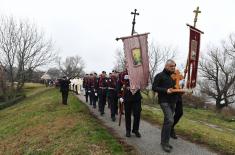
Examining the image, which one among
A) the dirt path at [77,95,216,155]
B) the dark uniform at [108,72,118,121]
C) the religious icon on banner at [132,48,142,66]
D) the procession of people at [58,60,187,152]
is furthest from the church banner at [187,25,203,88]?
the dark uniform at [108,72,118,121]

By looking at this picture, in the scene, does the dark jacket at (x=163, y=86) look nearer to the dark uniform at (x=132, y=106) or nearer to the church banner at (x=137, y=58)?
the dark uniform at (x=132, y=106)

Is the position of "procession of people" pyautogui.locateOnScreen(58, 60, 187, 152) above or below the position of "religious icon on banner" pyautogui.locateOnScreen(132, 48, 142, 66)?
below

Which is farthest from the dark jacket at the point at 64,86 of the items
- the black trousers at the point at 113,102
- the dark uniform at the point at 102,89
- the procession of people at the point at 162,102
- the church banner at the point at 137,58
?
the church banner at the point at 137,58

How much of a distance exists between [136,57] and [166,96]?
7.60 feet

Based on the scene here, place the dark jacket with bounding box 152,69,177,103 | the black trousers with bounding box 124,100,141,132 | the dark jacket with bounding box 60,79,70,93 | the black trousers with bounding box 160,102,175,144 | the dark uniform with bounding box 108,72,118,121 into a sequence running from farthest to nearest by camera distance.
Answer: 1. the dark jacket with bounding box 60,79,70,93
2. the dark uniform with bounding box 108,72,118,121
3. the black trousers with bounding box 124,100,141,132
4. the dark jacket with bounding box 152,69,177,103
5. the black trousers with bounding box 160,102,175,144

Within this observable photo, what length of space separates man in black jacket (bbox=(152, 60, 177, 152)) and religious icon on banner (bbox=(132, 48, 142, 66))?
6.37 ft

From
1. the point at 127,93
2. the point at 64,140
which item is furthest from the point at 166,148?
the point at 64,140

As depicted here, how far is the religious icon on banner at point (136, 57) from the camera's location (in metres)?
11.1

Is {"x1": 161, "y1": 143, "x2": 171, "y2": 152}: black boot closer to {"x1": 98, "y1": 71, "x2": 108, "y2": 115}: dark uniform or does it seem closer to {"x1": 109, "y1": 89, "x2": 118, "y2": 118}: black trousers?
{"x1": 109, "y1": 89, "x2": 118, "y2": 118}: black trousers

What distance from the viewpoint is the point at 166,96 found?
30.1 feet

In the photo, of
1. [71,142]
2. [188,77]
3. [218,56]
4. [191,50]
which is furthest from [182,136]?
[218,56]

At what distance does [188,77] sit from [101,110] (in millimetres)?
7421

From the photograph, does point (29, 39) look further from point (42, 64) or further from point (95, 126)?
point (95, 126)

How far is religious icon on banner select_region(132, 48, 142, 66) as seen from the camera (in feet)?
36.4
